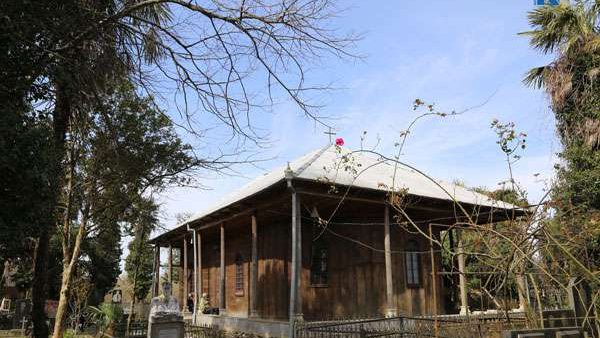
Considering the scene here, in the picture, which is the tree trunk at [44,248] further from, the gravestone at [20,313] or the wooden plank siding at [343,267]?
the gravestone at [20,313]

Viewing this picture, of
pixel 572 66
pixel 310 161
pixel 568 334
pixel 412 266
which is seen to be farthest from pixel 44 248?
pixel 572 66

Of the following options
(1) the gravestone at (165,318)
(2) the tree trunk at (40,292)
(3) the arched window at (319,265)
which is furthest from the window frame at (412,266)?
(2) the tree trunk at (40,292)

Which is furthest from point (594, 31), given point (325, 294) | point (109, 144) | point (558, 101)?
point (109, 144)

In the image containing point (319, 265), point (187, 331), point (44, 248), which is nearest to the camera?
point (44, 248)

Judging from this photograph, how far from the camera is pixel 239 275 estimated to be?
2153cm

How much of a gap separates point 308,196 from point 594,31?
12169 millimetres

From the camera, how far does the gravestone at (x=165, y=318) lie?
13062 millimetres

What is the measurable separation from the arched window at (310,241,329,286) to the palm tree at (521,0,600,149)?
33.1 ft

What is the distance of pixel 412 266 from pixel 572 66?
938 cm

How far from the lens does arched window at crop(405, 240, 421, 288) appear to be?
18578mm

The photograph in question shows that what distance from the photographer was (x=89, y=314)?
28906 mm

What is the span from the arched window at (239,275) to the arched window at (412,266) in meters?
6.72

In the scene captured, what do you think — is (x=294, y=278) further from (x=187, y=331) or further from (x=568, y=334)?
(x=568, y=334)

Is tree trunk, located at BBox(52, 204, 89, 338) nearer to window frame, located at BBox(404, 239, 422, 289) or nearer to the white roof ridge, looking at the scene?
the white roof ridge
